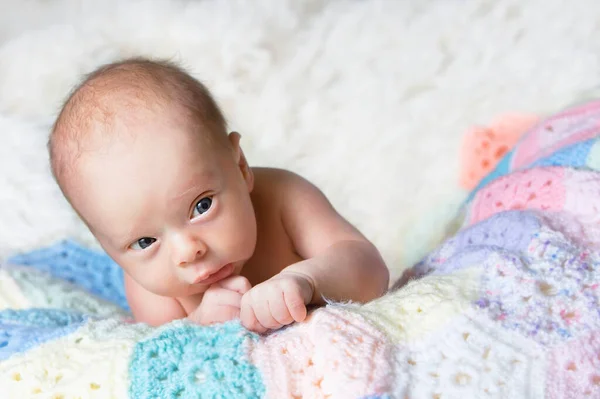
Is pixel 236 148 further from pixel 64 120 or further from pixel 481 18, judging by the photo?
pixel 481 18

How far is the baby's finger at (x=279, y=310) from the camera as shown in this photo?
2.59ft

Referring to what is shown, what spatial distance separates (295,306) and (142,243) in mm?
230

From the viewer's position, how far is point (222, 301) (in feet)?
3.03

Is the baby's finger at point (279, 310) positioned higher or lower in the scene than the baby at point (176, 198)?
lower

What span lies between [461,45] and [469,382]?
99 cm

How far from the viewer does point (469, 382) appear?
69 centimetres

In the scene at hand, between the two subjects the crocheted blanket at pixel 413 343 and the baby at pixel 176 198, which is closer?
the crocheted blanket at pixel 413 343

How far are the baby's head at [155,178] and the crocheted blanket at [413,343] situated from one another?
0.33 feet

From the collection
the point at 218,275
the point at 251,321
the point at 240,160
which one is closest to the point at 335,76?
the point at 240,160

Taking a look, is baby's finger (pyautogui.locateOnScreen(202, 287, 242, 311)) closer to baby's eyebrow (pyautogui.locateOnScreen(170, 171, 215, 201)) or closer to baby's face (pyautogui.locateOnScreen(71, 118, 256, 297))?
baby's face (pyautogui.locateOnScreen(71, 118, 256, 297))

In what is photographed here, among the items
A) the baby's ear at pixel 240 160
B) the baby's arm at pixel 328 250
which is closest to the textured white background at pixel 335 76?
the baby's arm at pixel 328 250

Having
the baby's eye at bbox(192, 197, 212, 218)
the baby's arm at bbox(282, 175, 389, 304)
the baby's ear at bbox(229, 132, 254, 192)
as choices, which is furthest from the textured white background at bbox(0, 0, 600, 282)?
the baby's eye at bbox(192, 197, 212, 218)

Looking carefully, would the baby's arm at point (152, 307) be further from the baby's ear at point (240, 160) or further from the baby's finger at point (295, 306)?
the baby's finger at point (295, 306)

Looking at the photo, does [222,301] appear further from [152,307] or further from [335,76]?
[335,76]
